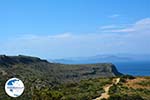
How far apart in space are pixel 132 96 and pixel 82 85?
9456mm

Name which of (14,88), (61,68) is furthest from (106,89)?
(61,68)

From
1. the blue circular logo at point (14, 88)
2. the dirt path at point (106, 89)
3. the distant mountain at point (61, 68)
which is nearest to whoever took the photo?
the blue circular logo at point (14, 88)

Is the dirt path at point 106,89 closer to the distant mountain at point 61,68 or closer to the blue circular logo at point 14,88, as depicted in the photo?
the blue circular logo at point 14,88

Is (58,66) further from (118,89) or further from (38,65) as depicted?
(118,89)

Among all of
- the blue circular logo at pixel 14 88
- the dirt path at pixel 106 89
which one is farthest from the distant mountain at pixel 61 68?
the blue circular logo at pixel 14 88

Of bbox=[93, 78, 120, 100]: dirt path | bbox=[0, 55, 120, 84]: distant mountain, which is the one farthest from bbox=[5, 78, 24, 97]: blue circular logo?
bbox=[0, 55, 120, 84]: distant mountain

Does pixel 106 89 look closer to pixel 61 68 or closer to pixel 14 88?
pixel 14 88

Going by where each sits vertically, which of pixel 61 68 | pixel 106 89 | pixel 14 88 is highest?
pixel 61 68

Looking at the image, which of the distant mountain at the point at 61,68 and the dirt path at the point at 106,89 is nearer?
the dirt path at the point at 106,89

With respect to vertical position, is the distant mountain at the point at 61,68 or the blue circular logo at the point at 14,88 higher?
the distant mountain at the point at 61,68

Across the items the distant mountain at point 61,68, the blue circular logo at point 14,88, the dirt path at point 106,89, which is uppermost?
the distant mountain at point 61,68

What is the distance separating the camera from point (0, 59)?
162 m

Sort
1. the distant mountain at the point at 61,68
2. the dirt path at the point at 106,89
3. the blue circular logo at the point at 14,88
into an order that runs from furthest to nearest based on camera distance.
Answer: the distant mountain at the point at 61,68, the dirt path at the point at 106,89, the blue circular logo at the point at 14,88

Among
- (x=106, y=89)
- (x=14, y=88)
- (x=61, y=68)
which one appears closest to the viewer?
(x=14, y=88)
